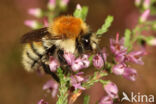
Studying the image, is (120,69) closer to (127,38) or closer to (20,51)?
(127,38)

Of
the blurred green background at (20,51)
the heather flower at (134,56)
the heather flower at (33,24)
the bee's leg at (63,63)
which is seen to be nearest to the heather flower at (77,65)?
the bee's leg at (63,63)

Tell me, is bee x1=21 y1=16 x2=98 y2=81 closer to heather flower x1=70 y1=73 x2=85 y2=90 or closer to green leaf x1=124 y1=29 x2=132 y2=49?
heather flower x1=70 y1=73 x2=85 y2=90

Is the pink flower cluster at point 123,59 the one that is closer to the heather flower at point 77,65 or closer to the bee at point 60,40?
the bee at point 60,40

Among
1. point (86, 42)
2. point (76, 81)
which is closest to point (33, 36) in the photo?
point (86, 42)

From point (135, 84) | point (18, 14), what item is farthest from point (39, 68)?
point (18, 14)

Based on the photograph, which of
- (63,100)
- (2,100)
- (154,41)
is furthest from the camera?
(2,100)

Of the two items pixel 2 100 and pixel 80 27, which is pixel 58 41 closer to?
pixel 80 27
